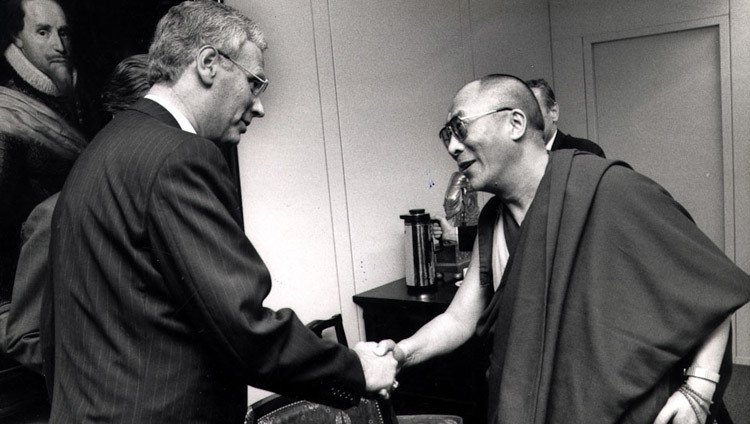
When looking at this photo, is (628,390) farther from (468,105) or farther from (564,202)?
(468,105)

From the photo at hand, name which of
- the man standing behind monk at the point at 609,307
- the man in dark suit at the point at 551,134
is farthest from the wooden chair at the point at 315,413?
the man in dark suit at the point at 551,134

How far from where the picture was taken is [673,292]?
155 cm

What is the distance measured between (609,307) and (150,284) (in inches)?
40.5

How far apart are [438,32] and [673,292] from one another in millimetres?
2543

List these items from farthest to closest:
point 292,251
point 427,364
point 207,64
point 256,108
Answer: point 427,364, point 292,251, point 256,108, point 207,64

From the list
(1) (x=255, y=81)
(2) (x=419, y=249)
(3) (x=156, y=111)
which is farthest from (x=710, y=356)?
(2) (x=419, y=249)

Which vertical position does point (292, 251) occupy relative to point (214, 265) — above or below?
below

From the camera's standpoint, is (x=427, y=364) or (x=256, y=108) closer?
(x=256, y=108)

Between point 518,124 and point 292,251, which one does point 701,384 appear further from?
point 292,251

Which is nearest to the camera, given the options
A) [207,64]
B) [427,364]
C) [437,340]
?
[207,64]

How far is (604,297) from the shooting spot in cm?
159

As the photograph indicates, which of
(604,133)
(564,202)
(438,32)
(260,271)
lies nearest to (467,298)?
(564,202)

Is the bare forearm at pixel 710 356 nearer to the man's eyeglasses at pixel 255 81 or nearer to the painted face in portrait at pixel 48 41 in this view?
the man's eyeglasses at pixel 255 81

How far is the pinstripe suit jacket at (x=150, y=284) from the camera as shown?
49.5 inches
